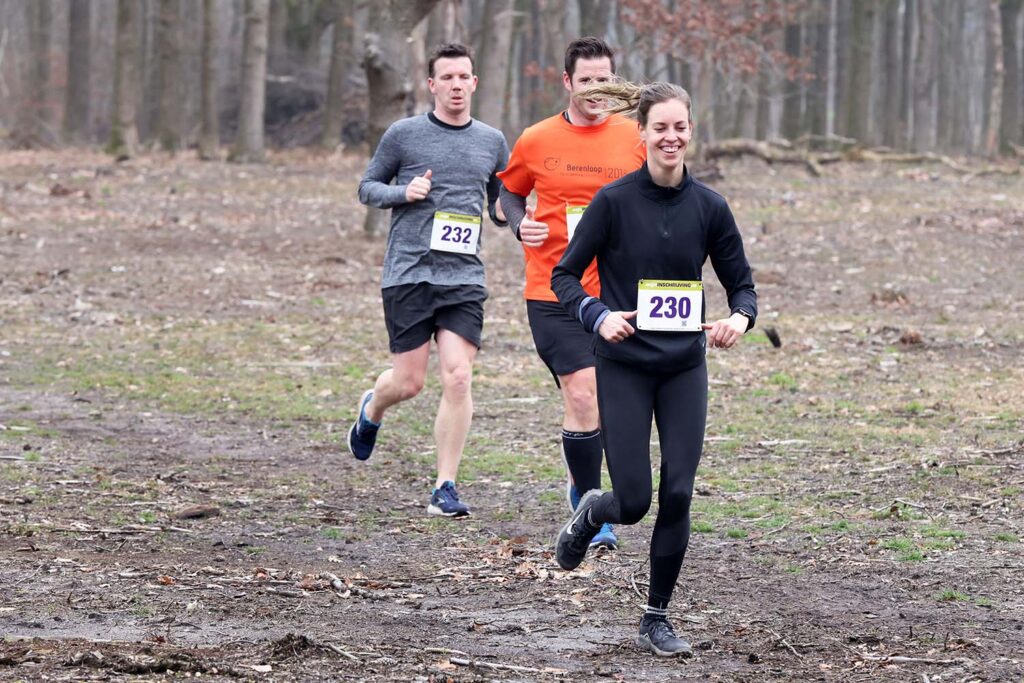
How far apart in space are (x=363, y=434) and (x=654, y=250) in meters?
3.62

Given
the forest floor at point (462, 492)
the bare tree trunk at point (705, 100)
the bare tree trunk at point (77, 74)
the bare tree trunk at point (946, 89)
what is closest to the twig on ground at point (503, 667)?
the forest floor at point (462, 492)

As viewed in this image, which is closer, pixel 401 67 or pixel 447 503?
pixel 447 503

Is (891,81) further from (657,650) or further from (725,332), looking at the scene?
(657,650)

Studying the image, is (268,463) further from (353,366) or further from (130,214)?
(130,214)

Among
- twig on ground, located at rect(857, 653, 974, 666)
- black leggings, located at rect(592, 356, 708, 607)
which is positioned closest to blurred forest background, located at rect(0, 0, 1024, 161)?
black leggings, located at rect(592, 356, 708, 607)

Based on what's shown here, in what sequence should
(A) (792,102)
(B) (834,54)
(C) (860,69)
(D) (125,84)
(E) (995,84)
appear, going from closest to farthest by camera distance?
1. (D) (125,84)
2. (C) (860,69)
3. (E) (995,84)
4. (A) (792,102)
5. (B) (834,54)

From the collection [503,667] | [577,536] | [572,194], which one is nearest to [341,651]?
[503,667]

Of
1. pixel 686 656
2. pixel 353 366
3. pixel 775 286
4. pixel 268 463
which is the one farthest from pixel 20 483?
pixel 775 286

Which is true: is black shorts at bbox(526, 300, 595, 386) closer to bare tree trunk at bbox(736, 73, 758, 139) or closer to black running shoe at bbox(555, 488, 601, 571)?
black running shoe at bbox(555, 488, 601, 571)

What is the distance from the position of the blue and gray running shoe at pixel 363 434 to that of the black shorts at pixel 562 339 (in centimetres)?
180

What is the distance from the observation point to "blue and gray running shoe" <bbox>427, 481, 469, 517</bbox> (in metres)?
7.74

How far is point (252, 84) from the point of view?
30250 mm

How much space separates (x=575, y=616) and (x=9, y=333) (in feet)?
31.9

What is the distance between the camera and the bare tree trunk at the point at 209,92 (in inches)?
1286
